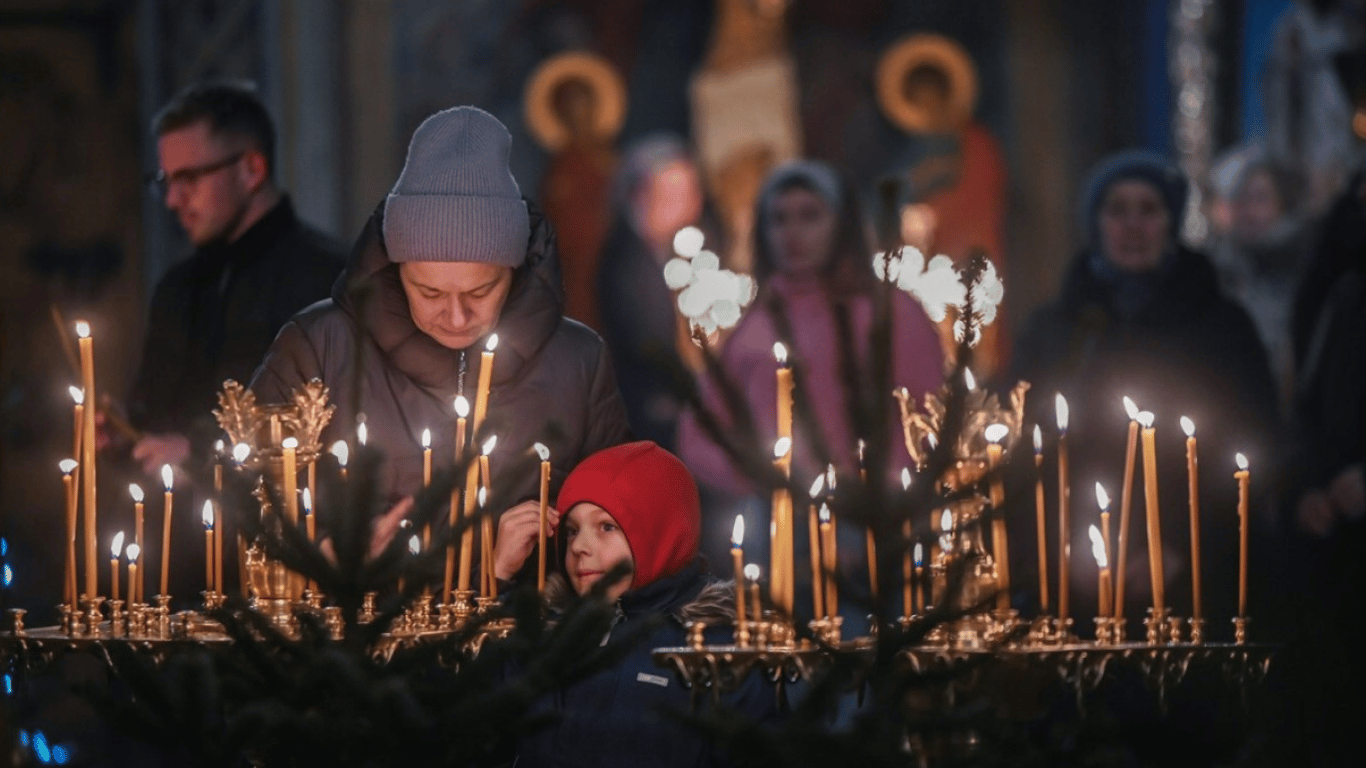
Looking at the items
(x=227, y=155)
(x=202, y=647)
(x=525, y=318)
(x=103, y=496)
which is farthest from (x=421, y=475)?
(x=103, y=496)

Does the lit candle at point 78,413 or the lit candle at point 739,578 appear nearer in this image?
the lit candle at point 739,578

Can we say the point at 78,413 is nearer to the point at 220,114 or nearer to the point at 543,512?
the point at 543,512

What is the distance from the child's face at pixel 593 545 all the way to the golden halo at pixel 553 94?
7992mm

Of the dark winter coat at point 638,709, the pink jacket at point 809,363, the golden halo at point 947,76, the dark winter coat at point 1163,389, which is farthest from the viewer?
the golden halo at point 947,76

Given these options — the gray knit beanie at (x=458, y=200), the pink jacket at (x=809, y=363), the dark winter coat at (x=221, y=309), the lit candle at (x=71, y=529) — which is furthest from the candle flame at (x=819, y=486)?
the pink jacket at (x=809, y=363)

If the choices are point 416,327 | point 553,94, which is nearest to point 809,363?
point 416,327

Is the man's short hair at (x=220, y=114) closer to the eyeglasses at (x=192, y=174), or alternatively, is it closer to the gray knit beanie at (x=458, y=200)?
the eyeglasses at (x=192, y=174)

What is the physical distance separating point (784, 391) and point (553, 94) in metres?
8.74

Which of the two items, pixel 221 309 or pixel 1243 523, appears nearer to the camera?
pixel 1243 523

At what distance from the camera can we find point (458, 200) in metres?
4.33

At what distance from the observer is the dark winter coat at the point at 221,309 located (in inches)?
205

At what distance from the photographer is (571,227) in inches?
468

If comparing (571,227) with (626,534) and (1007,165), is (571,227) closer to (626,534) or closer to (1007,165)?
(1007,165)

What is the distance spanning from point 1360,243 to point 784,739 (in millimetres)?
4269
